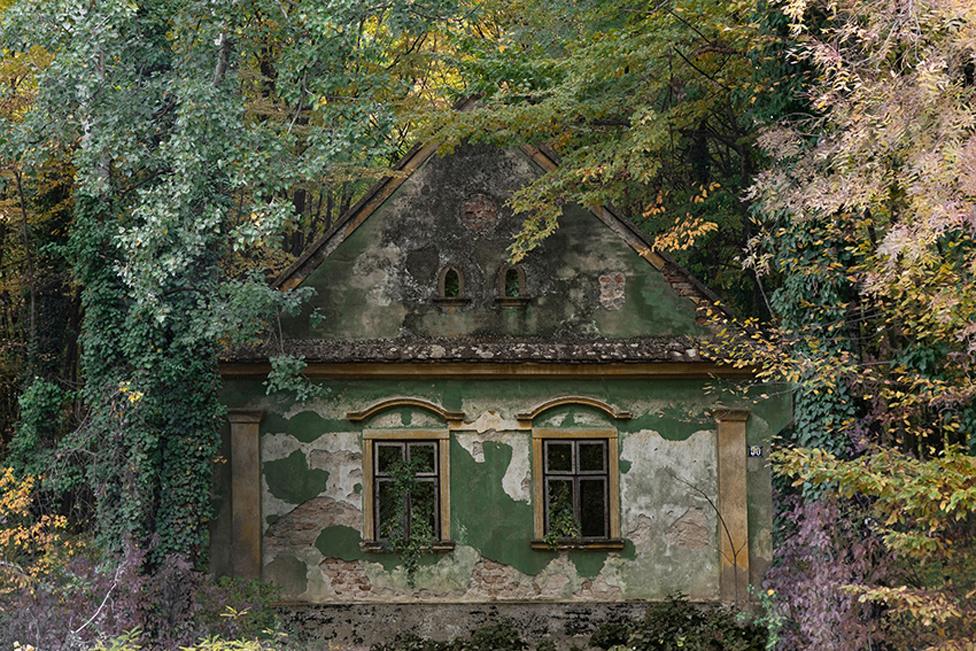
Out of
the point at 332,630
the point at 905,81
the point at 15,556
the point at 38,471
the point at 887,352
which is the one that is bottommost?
the point at 332,630

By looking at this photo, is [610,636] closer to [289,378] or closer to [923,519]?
[289,378]

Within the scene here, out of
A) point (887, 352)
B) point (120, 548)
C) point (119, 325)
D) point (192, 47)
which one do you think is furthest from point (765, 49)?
point (120, 548)

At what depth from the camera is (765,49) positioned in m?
12.9

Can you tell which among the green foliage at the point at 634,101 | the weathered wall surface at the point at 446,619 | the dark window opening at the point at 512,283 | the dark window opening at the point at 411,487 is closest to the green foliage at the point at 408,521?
the dark window opening at the point at 411,487

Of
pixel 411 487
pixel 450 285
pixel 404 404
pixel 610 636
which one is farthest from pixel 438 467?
pixel 610 636

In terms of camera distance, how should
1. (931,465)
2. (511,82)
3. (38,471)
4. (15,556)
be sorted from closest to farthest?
(931,465), (15,556), (38,471), (511,82)

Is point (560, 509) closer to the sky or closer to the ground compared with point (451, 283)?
closer to the ground

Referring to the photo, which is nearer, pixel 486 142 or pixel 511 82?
pixel 486 142

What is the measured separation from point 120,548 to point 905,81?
29.7 ft

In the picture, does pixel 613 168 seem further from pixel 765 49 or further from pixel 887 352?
pixel 887 352

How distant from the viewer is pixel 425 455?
1462 centimetres

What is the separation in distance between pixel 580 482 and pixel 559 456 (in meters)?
0.40

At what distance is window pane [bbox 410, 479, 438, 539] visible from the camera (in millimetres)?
14469

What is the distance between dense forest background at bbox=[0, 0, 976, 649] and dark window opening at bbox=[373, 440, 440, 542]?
1.63 m
